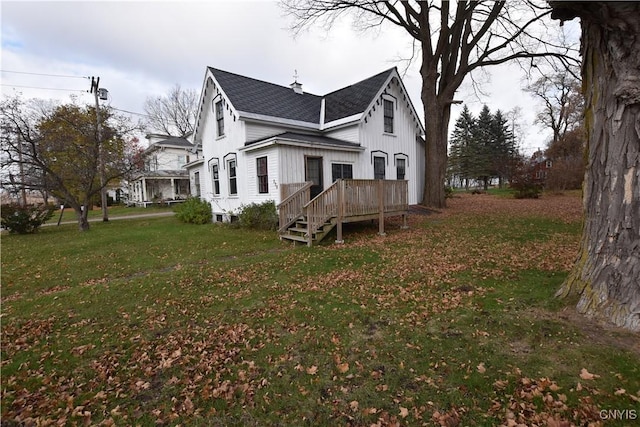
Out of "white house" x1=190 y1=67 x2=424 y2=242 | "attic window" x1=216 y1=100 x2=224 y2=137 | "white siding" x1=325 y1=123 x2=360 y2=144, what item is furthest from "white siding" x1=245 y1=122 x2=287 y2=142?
"white siding" x1=325 y1=123 x2=360 y2=144

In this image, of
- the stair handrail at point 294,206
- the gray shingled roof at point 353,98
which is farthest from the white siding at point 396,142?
the stair handrail at point 294,206

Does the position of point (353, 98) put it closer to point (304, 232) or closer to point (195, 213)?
point (304, 232)

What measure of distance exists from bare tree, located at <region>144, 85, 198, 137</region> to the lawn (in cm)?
3599

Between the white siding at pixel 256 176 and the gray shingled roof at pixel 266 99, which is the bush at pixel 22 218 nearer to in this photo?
the white siding at pixel 256 176

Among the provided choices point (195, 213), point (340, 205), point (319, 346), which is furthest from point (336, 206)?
point (195, 213)

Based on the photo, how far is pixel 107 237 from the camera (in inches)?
470

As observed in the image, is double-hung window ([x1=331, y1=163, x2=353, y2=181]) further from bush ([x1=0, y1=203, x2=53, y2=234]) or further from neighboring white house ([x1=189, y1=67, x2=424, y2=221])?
bush ([x1=0, y1=203, x2=53, y2=234])

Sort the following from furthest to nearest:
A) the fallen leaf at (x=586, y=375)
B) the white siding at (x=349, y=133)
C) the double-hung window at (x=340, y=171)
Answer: the white siding at (x=349, y=133)
the double-hung window at (x=340, y=171)
the fallen leaf at (x=586, y=375)

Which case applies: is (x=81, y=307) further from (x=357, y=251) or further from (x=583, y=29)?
(x=583, y=29)

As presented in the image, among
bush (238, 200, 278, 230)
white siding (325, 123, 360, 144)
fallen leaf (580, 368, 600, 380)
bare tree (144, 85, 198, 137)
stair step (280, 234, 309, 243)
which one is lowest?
fallen leaf (580, 368, 600, 380)

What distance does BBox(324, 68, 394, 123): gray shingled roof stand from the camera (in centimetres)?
1492

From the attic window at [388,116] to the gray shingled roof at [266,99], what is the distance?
369cm

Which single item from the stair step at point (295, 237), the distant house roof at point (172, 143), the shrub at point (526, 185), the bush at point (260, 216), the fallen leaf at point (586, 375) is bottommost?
the fallen leaf at point (586, 375)

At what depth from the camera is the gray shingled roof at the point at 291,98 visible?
549 inches
